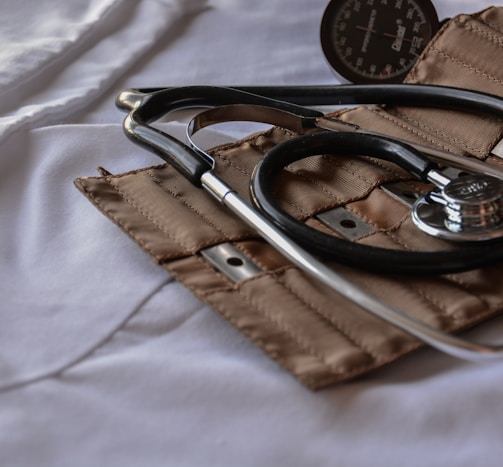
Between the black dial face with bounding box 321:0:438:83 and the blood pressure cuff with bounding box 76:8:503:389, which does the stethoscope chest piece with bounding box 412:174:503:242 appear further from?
the black dial face with bounding box 321:0:438:83

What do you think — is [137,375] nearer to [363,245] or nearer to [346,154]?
[363,245]

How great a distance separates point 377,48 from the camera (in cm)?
89

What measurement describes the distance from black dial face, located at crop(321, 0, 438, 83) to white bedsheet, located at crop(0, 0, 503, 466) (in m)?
0.19

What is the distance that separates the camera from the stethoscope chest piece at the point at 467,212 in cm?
59

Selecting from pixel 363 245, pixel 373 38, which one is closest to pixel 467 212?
pixel 363 245

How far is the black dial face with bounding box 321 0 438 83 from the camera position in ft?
2.90

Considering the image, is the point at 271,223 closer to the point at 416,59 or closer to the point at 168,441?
the point at 168,441

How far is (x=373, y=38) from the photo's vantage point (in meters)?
0.89

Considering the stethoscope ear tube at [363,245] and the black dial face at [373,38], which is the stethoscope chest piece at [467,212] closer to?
the stethoscope ear tube at [363,245]

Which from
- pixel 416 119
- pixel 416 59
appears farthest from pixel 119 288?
pixel 416 59

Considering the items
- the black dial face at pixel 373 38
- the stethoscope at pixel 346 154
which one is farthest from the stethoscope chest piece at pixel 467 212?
the black dial face at pixel 373 38

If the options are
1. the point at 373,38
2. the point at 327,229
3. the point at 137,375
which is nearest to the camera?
the point at 137,375

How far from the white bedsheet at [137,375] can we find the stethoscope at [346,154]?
0.04 metres

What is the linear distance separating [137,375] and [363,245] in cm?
16
